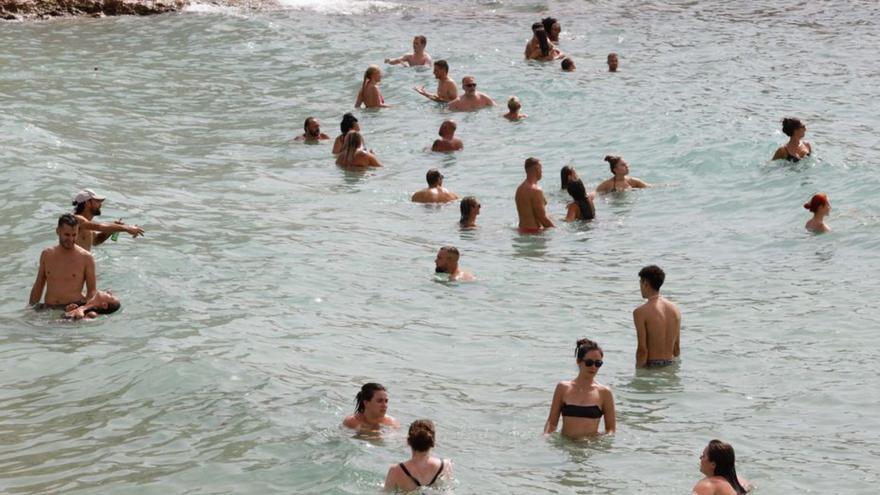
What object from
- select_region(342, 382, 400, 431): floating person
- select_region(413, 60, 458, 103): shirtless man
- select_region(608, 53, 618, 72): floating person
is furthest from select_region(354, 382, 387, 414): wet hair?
select_region(608, 53, 618, 72): floating person

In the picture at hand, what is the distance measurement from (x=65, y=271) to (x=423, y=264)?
4.76m

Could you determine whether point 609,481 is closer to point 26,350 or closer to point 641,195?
point 26,350

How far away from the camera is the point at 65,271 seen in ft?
49.6

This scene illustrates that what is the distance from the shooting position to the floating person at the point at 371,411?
1180cm

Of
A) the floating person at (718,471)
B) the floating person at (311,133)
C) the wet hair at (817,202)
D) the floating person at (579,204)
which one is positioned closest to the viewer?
the floating person at (718,471)

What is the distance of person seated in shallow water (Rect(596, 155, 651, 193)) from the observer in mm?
21297

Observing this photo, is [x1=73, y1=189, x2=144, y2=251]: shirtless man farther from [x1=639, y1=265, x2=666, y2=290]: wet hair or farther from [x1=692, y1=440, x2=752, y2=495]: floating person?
[x1=692, y1=440, x2=752, y2=495]: floating person

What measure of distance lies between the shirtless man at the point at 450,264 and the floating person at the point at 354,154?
6.26 m

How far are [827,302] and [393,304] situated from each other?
4.95 m

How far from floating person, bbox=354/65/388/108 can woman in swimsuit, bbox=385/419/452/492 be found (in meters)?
17.4

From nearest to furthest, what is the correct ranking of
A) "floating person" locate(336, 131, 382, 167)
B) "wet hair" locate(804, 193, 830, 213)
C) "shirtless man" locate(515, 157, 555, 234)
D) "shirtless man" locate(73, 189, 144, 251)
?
"shirtless man" locate(73, 189, 144, 251), "wet hair" locate(804, 193, 830, 213), "shirtless man" locate(515, 157, 555, 234), "floating person" locate(336, 131, 382, 167)

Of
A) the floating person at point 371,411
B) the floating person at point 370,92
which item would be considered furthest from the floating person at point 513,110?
the floating person at point 371,411

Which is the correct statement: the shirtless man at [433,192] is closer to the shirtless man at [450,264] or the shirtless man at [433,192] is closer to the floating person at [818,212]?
the shirtless man at [450,264]

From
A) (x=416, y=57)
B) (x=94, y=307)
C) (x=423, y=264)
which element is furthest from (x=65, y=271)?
(x=416, y=57)
